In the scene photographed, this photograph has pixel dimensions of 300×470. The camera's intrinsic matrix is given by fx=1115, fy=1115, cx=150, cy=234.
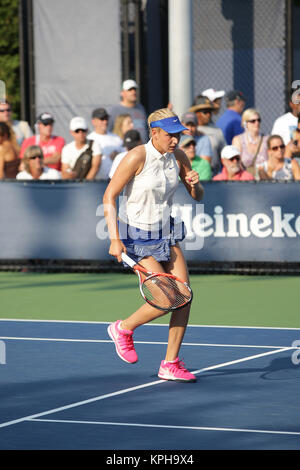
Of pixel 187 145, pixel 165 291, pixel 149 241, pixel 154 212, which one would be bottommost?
pixel 165 291

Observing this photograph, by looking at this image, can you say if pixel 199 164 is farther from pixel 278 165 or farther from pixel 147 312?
pixel 147 312

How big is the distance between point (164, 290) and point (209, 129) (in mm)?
7641

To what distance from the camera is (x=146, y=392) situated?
26.0ft

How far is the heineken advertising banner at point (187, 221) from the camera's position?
14.2 metres

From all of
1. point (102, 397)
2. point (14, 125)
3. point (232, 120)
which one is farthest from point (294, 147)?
point (102, 397)

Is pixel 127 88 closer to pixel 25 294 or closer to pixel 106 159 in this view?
pixel 106 159

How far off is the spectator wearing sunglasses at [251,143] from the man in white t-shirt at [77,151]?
1.90 metres

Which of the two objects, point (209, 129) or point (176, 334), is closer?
point (176, 334)

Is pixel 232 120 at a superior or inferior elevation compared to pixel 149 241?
superior

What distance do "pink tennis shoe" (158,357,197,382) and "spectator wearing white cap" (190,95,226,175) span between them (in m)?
7.09

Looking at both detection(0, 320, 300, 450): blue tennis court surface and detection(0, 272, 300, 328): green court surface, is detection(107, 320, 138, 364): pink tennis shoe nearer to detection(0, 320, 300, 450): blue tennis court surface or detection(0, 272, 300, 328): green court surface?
detection(0, 320, 300, 450): blue tennis court surface

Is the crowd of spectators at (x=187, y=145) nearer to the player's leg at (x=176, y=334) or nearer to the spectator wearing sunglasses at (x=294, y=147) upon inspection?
the spectator wearing sunglasses at (x=294, y=147)

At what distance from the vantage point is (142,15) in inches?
786

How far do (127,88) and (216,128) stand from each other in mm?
1541
